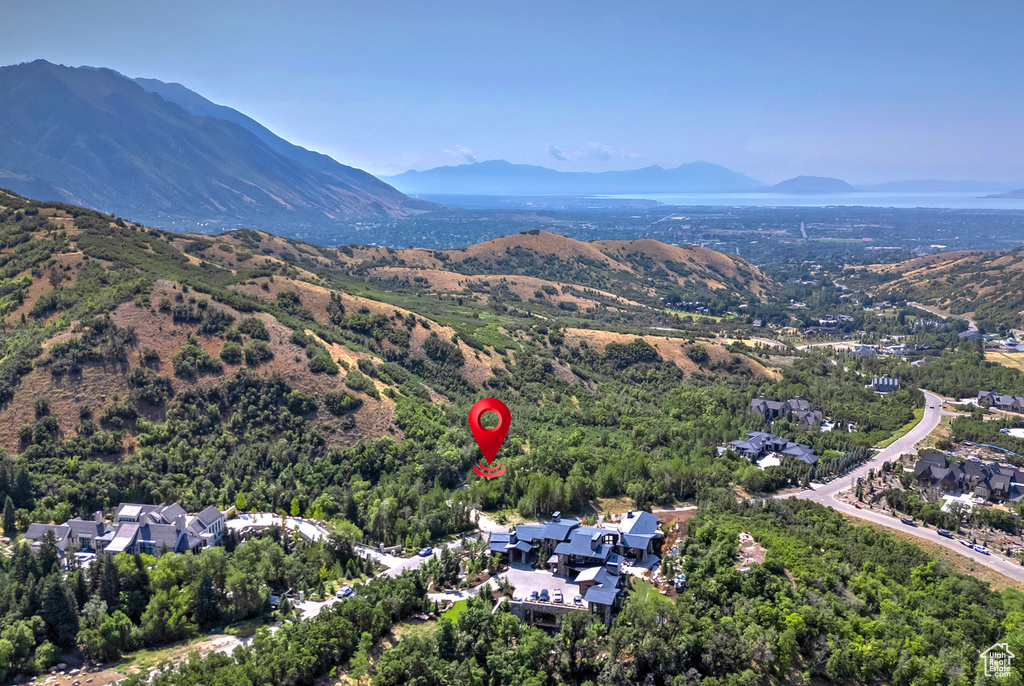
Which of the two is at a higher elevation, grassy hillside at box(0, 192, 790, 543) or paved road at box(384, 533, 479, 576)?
grassy hillside at box(0, 192, 790, 543)

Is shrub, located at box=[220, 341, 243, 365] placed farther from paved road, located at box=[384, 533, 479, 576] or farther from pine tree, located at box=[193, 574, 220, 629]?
paved road, located at box=[384, 533, 479, 576]

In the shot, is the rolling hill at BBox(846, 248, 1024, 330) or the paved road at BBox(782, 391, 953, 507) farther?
the rolling hill at BBox(846, 248, 1024, 330)

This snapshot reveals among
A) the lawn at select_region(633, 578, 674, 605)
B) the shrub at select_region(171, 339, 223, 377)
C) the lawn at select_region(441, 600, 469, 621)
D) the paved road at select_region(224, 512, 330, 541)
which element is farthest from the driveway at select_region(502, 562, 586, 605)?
the shrub at select_region(171, 339, 223, 377)

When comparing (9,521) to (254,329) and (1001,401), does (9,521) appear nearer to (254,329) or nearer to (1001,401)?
(254,329)

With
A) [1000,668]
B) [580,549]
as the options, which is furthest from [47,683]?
[1000,668]

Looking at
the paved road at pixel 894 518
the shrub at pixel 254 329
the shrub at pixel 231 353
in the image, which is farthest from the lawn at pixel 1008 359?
the shrub at pixel 231 353

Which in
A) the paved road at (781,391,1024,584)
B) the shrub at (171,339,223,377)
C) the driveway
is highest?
the shrub at (171,339,223,377)
